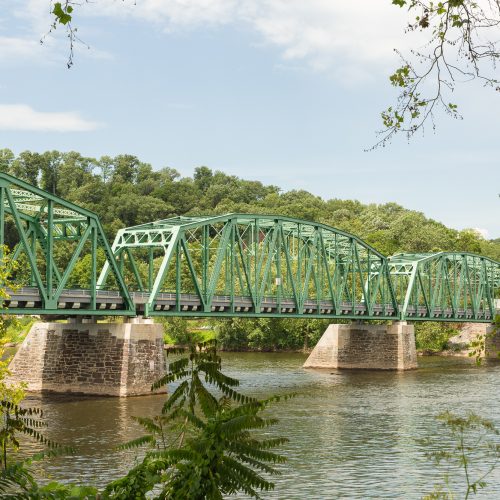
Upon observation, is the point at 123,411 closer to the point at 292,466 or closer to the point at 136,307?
the point at 136,307

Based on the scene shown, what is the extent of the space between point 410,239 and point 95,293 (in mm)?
88322

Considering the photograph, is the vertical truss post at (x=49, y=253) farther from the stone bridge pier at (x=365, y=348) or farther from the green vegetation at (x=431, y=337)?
the green vegetation at (x=431, y=337)

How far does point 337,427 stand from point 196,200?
13257 centimetres

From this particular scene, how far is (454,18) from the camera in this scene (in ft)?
41.3

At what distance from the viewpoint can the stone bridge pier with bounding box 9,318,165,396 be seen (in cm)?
4930

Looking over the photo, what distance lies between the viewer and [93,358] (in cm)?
5009

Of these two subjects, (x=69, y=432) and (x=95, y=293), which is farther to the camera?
(x=95, y=293)

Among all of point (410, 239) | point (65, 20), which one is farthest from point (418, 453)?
point (410, 239)

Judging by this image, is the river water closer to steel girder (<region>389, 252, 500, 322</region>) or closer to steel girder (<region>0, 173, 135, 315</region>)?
steel girder (<region>0, 173, 135, 315</region>)

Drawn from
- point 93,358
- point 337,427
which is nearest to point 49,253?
point 93,358

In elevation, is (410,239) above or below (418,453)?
above

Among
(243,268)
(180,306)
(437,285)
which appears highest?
(437,285)

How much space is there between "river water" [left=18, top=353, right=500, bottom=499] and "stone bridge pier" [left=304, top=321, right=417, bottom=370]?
6.45 metres

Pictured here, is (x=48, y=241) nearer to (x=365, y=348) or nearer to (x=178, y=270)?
(x=178, y=270)
